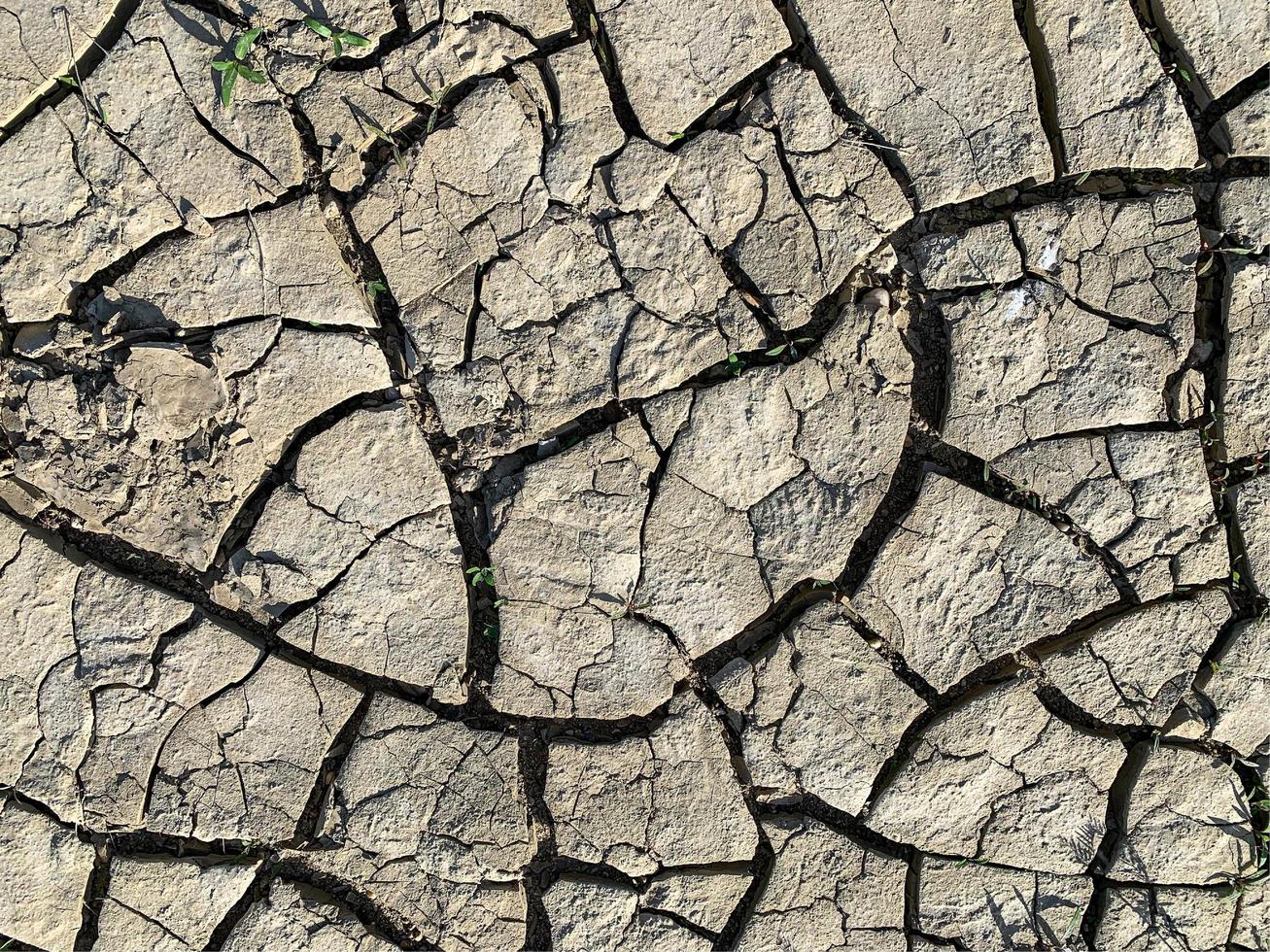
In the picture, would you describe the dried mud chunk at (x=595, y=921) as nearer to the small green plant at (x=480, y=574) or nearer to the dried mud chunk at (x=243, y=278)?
the small green plant at (x=480, y=574)

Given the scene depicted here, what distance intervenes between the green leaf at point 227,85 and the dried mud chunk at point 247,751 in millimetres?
1502

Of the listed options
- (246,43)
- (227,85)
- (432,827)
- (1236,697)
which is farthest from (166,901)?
(1236,697)

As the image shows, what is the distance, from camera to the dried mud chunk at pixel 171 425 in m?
2.33

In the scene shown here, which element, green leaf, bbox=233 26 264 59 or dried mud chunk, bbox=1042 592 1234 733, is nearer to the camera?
green leaf, bbox=233 26 264 59

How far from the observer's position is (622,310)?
7.92 feet

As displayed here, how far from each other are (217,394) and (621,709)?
1391 mm

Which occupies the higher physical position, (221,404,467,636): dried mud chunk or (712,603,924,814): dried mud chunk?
(221,404,467,636): dried mud chunk

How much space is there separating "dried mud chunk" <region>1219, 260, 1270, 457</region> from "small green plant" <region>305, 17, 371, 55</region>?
7.98ft

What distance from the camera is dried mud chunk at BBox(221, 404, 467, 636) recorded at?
2406mm

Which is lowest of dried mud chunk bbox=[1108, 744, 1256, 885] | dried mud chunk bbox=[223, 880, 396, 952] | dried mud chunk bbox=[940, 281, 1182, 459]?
dried mud chunk bbox=[223, 880, 396, 952]

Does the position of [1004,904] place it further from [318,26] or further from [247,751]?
[318,26]

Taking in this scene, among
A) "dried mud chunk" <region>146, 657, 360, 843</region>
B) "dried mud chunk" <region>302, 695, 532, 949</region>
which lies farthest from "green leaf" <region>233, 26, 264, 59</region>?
"dried mud chunk" <region>302, 695, 532, 949</region>

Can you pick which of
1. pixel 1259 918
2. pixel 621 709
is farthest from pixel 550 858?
pixel 1259 918

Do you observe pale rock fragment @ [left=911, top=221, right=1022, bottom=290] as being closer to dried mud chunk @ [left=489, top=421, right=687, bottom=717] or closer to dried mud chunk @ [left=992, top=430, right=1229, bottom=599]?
dried mud chunk @ [left=992, top=430, right=1229, bottom=599]
